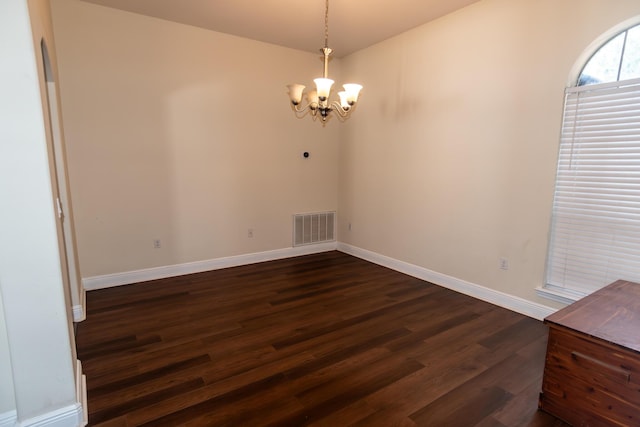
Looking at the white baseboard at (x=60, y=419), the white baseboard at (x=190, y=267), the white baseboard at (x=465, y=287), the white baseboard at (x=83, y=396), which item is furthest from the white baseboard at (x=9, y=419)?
the white baseboard at (x=465, y=287)

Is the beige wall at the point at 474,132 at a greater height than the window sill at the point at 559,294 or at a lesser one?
greater

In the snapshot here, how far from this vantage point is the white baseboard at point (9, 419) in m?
1.61

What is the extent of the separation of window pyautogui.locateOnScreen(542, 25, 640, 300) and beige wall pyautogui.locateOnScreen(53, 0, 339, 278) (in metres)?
3.10

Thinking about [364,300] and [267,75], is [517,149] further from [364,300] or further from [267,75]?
[267,75]

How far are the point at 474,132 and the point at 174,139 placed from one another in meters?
3.29

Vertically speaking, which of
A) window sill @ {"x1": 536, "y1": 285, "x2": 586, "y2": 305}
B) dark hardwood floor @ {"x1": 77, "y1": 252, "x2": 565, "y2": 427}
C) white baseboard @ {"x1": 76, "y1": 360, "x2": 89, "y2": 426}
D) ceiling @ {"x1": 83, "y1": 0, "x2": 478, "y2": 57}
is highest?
ceiling @ {"x1": 83, "y1": 0, "x2": 478, "y2": 57}

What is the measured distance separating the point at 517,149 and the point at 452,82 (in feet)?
3.34

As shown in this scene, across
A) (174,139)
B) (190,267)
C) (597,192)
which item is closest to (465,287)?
(597,192)

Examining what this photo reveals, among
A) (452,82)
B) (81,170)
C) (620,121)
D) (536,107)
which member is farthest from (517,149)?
(81,170)

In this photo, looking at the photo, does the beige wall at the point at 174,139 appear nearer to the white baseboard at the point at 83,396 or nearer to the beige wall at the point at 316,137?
the beige wall at the point at 316,137

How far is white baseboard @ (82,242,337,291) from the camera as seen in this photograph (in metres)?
3.61

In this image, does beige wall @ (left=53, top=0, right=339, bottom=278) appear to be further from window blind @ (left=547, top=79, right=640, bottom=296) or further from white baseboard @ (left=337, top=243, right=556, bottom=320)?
window blind @ (left=547, top=79, right=640, bottom=296)

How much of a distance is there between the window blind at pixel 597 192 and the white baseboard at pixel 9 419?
3.81 metres

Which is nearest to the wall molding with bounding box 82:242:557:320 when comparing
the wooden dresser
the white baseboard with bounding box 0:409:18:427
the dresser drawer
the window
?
the window
